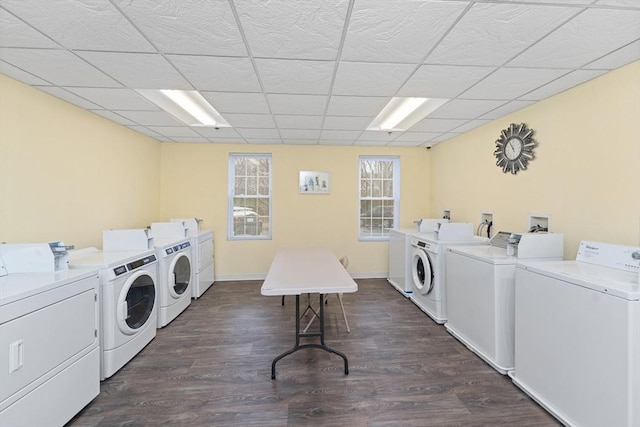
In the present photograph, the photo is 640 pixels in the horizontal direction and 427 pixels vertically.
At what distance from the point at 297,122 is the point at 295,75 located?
1270 mm

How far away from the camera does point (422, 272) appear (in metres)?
3.61

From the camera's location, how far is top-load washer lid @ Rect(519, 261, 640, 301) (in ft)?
4.73

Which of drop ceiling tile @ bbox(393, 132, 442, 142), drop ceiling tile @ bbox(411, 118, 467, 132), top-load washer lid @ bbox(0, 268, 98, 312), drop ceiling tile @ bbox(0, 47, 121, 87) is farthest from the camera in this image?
drop ceiling tile @ bbox(393, 132, 442, 142)

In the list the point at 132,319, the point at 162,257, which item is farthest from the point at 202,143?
the point at 132,319

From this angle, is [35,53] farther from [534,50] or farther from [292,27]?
[534,50]

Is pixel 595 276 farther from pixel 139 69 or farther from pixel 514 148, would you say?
pixel 139 69

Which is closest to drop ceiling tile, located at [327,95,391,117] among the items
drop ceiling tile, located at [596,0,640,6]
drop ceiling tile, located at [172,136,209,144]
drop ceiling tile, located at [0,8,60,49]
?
drop ceiling tile, located at [596,0,640,6]

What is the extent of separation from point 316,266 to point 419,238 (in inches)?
66.8

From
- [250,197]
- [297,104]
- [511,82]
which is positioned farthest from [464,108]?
[250,197]

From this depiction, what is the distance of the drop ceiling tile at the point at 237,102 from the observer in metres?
2.62

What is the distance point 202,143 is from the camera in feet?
15.5

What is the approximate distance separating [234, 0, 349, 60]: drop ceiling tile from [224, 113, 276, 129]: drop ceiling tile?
137 cm

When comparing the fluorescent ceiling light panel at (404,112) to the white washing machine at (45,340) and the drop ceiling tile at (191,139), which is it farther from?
the white washing machine at (45,340)

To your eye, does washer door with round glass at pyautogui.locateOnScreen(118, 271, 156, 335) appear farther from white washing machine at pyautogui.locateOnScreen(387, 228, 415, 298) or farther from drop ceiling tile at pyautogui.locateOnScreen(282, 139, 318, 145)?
white washing machine at pyautogui.locateOnScreen(387, 228, 415, 298)
